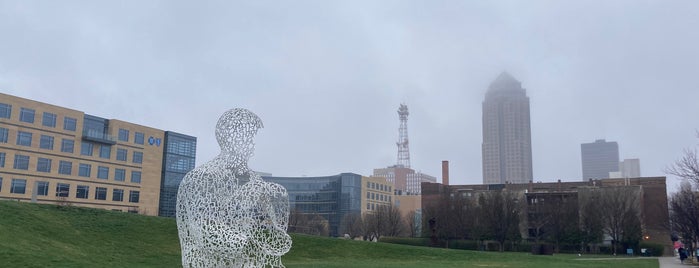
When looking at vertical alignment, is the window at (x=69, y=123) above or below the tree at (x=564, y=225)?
above

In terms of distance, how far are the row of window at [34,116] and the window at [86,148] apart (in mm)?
1886

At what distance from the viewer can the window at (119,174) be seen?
193ft

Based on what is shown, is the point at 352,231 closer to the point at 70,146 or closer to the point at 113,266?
the point at 70,146

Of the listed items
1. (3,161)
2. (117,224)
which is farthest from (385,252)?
(3,161)

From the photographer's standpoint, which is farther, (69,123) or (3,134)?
(69,123)

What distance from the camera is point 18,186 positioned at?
49.6m

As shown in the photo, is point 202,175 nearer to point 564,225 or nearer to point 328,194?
point 564,225

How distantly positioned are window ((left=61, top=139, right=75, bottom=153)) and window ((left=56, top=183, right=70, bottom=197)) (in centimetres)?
325

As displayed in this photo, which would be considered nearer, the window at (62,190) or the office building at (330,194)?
the window at (62,190)

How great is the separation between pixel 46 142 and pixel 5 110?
4728 mm

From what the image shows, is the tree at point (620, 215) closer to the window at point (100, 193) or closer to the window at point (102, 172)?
the window at point (100, 193)

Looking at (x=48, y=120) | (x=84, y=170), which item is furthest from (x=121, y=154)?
(x=48, y=120)

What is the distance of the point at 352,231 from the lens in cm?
6888

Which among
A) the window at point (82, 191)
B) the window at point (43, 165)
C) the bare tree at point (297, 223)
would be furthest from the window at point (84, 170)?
the bare tree at point (297, 223)
